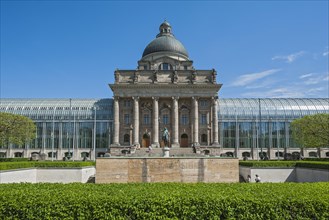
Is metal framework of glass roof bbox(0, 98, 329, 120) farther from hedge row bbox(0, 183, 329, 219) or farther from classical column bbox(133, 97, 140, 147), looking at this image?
hedge row bbox(0, 183, 329, 219)

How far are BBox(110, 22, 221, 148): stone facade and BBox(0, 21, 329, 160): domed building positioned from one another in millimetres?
237

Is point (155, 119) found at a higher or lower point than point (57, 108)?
lower

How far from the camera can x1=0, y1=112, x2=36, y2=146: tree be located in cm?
4906

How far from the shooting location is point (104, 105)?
7325cm

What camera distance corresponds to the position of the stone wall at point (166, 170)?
25.8 metres

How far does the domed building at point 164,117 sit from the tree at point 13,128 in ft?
37.0

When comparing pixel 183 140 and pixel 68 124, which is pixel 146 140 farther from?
pixel 68 124

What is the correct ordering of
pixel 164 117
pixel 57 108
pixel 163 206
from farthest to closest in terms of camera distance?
pixel 57 108, pixel 164 117, pixel 163 206

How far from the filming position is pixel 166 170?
25844 millimetres

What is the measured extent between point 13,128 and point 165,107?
3280cm

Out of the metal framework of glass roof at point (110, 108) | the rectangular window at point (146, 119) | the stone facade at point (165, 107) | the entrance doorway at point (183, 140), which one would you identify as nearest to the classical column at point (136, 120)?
the stone facade at point (165, 107)

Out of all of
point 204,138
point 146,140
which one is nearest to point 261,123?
point 204,138

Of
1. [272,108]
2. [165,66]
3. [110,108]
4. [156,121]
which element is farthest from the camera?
[272,108]

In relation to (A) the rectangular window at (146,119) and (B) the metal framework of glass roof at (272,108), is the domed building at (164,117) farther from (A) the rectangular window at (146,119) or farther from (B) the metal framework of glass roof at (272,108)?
(B) the metal framework of glass roof at (272,108)
